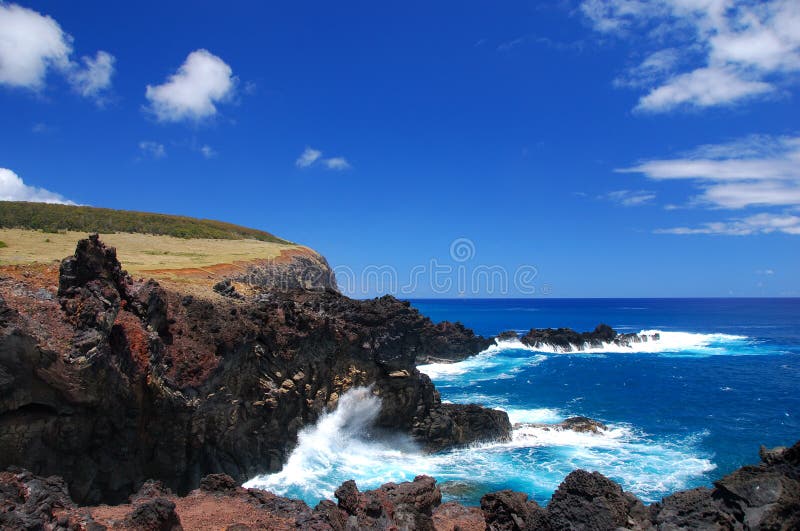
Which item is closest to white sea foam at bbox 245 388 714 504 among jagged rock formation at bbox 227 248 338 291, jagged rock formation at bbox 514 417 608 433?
jagged rock formation at bbox 514 417 608 433

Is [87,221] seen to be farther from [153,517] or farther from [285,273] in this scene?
[153,517]

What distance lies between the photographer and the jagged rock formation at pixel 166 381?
1399 cm

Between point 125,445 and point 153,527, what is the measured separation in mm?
6402

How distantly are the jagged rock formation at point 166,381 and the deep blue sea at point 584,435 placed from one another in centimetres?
139

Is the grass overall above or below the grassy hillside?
below

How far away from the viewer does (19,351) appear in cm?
1327

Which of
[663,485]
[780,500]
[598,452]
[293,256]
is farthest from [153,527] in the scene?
[293,256]

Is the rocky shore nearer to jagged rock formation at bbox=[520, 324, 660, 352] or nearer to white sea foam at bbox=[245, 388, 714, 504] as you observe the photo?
white sea foam at bbox=[245, 388, 714, 504]

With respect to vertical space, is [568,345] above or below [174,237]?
below

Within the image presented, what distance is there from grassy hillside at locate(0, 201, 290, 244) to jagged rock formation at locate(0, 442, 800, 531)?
44297 millimetres

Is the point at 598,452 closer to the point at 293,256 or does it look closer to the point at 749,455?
the point at 749,455

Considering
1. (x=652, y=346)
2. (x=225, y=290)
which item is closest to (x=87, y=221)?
(x=225, y=290)

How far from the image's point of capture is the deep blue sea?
23.2m

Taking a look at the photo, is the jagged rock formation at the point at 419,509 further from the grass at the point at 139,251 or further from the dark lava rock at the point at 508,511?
the grass at the point at 139,251
